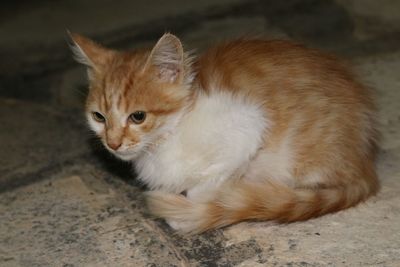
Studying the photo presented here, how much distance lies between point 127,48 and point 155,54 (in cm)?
158

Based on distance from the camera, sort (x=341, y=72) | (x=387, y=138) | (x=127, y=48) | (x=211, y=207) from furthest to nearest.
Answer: (x=127, y=48) < (x=387, y=138) < (x=341, y=72) < (x=211, y=207)

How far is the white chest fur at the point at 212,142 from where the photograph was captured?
2.32 meters

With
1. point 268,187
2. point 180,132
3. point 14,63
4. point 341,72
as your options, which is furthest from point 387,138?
point 14,63

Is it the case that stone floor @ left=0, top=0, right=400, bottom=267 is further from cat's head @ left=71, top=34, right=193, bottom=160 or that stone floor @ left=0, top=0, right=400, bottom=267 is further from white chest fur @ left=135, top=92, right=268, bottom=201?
cat's head @ left=71, top=34, right=193, bottom=160

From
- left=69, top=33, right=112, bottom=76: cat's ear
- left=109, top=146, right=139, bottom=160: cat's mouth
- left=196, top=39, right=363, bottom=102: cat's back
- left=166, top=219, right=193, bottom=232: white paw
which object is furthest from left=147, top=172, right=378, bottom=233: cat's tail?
left=69, top=33, right=112, bottom=76: cat's ear

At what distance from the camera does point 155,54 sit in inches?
89.6

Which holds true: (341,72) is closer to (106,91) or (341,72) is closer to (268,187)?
(268,187)

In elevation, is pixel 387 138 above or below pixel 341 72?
below

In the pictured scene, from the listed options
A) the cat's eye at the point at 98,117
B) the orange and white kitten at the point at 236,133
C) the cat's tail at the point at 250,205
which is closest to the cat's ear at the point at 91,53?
the orange and white kitten at the point at 236,133

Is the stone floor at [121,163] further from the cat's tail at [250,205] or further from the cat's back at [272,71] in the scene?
the cat's back at [272,71]

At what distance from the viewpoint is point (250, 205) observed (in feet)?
7.38

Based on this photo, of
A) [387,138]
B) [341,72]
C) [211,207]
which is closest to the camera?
[211,207]

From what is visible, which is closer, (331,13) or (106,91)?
(106,91)

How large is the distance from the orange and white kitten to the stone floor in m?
0.10
